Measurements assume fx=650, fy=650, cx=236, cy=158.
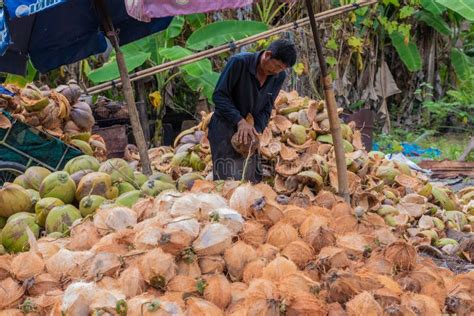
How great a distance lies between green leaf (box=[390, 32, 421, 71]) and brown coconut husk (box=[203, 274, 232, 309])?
10.5 meters

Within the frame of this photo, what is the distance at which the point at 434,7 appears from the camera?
1151 centimetres

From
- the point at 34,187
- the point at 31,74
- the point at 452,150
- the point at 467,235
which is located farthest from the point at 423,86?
the point at 34,187

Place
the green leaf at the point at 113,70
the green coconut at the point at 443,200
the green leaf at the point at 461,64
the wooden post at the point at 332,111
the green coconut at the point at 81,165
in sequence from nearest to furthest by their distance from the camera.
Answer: the wooden post at the point at 332,111 → the green coconut at the point at 81,165 → the green coconut at the point at 443,200 → the green leaf at the point at 113,70 → the green leaf at the point at 461,64

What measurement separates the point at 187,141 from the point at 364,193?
2018 millimetres

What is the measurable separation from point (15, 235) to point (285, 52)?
2111 mm

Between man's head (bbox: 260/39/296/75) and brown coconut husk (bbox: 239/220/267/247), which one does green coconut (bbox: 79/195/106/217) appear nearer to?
brown coconut husk (bbox: 239/220/267/247)

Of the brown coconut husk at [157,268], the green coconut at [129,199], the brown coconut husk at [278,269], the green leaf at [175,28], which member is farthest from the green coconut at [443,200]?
the green leaf at [175,28]

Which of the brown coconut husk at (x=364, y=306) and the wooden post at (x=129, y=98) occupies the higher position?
the wooden post at (x=129, y=98)

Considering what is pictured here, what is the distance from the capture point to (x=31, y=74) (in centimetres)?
926

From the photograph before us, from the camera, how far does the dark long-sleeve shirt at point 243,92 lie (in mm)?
4812

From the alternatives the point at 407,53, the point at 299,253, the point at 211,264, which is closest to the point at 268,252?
the point at 299,253

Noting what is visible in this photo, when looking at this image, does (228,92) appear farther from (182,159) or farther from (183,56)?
(183,56)

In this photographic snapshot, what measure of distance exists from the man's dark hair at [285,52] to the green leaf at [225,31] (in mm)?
4481

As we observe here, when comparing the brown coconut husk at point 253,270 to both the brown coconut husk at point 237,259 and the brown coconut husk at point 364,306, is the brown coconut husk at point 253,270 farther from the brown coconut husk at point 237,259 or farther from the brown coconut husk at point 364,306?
the brown coconut husk at point 364,306
